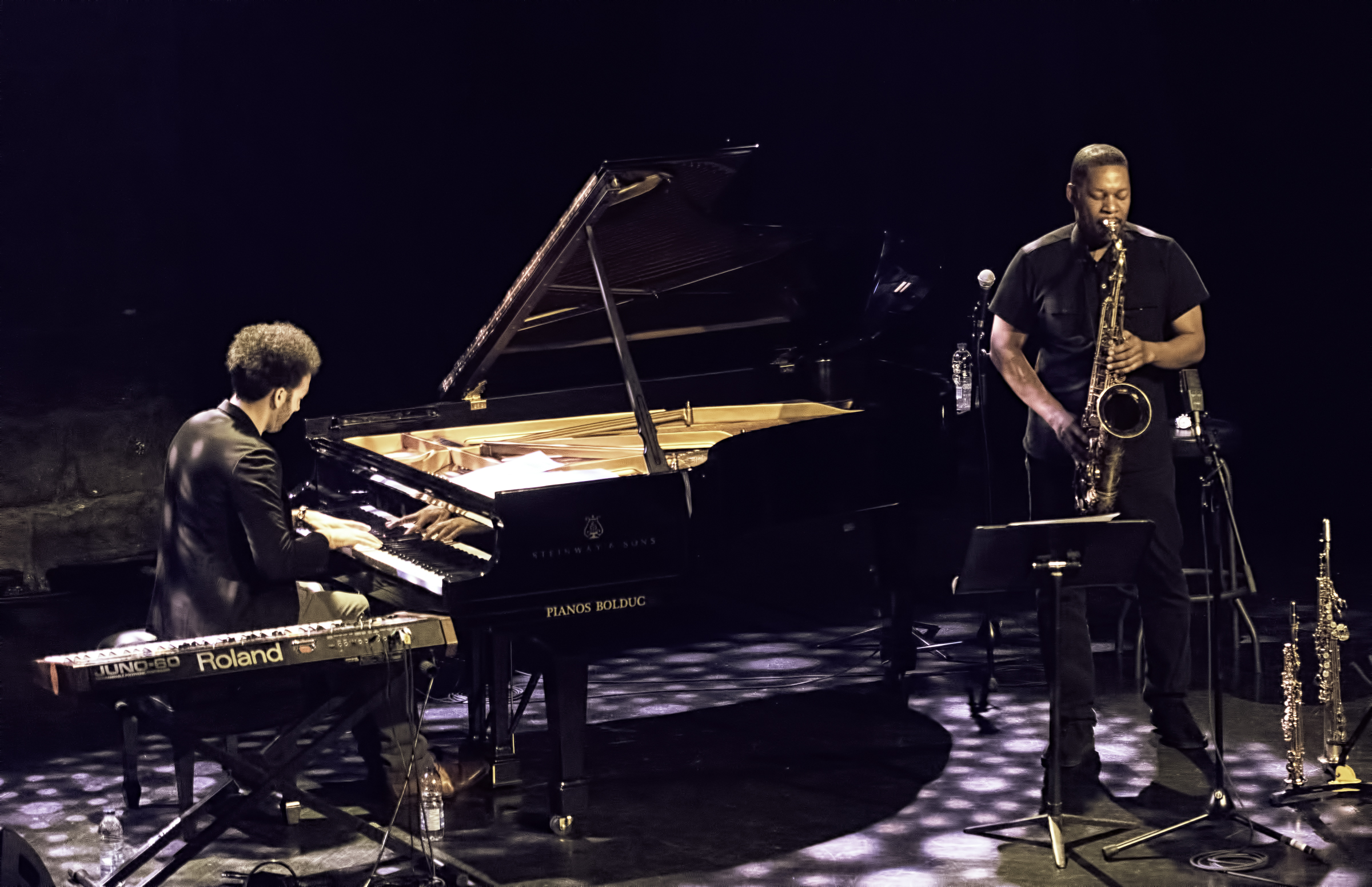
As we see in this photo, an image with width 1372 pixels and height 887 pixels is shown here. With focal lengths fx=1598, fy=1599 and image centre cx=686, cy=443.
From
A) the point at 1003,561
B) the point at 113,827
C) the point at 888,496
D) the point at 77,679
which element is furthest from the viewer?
the point at 888,496

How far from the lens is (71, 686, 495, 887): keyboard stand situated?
12.2ft

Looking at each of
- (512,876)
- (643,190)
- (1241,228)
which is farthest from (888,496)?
(1241,228)

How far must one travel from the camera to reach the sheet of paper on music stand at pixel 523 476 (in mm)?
4555

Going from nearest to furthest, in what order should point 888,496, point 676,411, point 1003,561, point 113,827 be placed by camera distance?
point 1003,561, point 113,827, point 888,496, point 676,411

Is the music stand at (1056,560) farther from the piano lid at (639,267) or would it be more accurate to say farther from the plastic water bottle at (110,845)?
the plastic water bottle at (110,845)

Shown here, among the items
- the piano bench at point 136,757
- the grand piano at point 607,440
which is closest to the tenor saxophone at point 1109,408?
the grand piano at point 607,440

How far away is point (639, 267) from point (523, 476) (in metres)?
0.89

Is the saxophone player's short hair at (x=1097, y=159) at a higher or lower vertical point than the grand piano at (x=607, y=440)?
higher

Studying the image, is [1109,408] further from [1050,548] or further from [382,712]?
[382,712]

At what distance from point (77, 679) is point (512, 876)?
1145 mm

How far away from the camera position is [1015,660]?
6039 mm

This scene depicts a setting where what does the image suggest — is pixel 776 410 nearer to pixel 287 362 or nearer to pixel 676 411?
pixel 676 411

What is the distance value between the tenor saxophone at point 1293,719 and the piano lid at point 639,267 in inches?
81.7

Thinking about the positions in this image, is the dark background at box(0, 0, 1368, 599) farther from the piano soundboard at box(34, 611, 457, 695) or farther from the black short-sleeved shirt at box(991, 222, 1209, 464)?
the piano soundboard at box(34, 611, 457, 695)
